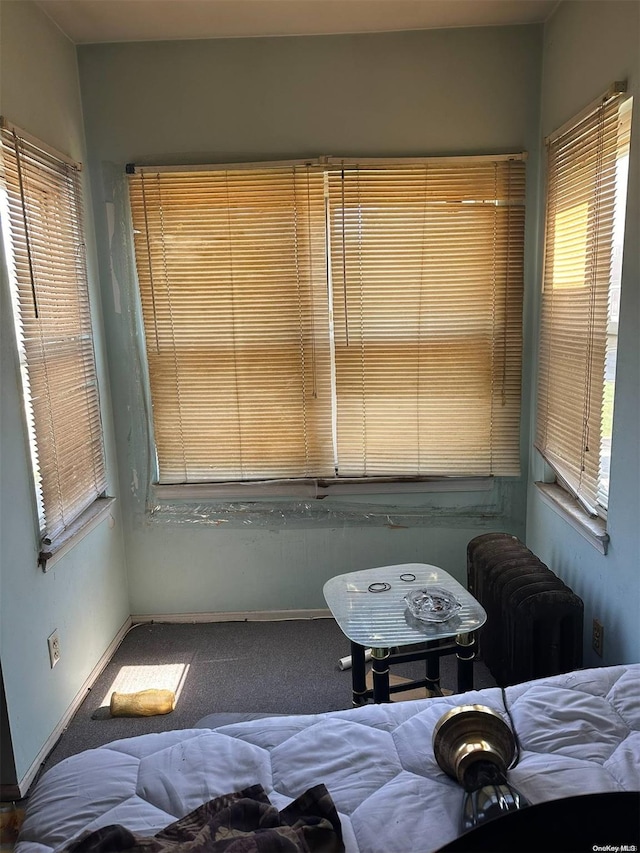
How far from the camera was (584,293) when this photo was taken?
2.12 metres

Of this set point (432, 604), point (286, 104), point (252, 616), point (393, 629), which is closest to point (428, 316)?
point (286, 104)

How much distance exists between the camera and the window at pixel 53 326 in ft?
6.49

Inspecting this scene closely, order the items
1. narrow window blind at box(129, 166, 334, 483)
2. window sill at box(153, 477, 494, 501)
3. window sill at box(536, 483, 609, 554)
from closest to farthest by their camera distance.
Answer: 1. window sill at box(536, 483, 609, 554)
2. narrow window blind at box(129, 166, 334, 483)
3. window sill at box(153, 477, 494, 501)

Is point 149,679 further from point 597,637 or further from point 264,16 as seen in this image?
point 264,16

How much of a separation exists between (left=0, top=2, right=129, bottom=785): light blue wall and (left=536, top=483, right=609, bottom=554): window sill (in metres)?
1.89

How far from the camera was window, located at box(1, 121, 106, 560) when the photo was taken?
1.98m

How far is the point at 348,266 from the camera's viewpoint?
2.64 m

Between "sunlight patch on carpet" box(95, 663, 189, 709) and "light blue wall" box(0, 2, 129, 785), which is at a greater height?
"light blue wall" box(0, 2, 129, 785)

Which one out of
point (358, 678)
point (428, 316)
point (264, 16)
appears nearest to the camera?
point (358, 678)

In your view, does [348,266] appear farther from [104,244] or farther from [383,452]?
[104,244]

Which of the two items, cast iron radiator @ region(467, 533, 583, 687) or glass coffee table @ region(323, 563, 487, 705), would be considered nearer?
glass coffee table @ region(323, 563, 487, 705)

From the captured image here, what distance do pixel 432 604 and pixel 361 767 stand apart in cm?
83

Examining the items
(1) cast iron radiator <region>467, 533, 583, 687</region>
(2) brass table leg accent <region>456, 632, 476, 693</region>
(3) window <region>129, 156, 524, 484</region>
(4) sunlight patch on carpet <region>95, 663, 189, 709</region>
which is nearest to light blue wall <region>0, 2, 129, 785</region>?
(4) sunlight patch on carpet <region>95, 663, 189, 709</region>

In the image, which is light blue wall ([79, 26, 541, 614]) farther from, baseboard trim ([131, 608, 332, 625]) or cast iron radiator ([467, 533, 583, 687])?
baseboard trim ([131, 608, 332, 625])
